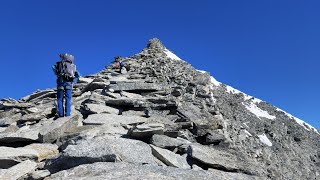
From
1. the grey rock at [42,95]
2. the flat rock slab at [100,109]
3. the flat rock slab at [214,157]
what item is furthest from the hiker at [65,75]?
the flat rock slab at [214,157]

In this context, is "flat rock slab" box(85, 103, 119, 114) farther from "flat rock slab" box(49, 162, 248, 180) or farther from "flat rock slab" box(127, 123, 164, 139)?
"flat rock slab" box(49, 162, 248, 180)

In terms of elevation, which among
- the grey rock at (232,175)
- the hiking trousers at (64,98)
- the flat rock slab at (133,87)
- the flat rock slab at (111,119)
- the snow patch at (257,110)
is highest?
the snow patch at (257,110)

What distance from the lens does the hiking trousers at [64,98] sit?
12.0 metres

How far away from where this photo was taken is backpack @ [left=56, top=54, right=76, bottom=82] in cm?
1257

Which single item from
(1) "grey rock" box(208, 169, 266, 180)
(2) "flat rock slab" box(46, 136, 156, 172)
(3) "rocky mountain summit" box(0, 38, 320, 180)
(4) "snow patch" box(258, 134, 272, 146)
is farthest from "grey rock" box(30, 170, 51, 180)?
(4) "snow patch" box(258, 134, 272, 146)

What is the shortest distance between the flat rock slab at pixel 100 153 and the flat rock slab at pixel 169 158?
154 millimetres

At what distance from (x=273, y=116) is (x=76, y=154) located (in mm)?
39135

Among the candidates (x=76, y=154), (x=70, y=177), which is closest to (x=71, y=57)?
(x=76, y=154)

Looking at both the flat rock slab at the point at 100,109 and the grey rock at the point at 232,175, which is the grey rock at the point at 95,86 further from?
the grey rock at the point at 232,175

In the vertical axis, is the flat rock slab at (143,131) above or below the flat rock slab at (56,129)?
below

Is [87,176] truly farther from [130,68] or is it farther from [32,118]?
[130,68]

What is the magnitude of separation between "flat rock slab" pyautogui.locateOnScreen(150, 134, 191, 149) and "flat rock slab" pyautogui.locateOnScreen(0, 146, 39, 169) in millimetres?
2736

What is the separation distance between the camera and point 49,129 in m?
9.30

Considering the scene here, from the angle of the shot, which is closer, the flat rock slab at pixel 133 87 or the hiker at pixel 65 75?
the hiker at pixel 65 75
